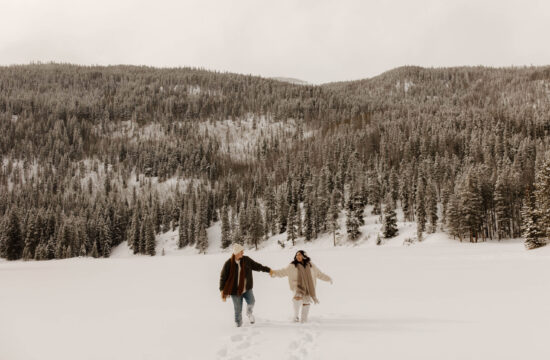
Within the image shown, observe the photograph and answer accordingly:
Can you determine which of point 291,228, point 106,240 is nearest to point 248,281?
point 291,228

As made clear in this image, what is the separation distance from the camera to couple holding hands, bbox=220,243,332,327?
35.4 ft

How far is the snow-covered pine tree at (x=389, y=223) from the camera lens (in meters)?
77.8

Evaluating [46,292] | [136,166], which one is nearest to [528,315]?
[46,292]

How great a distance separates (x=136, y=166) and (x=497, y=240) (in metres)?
179

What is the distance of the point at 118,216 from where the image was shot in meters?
127

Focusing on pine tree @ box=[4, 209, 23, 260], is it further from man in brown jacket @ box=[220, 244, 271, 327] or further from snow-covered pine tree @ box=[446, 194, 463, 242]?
man in brown jacket @ box=[220, 244, 271, 327]

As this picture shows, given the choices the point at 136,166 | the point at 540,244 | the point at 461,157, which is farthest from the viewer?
the point at 136,166

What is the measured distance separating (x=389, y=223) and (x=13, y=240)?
10298cm

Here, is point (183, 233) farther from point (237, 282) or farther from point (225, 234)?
point (237, 282)

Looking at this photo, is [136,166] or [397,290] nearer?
[397,290]

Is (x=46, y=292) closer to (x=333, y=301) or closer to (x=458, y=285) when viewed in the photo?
(x=333, y=301)

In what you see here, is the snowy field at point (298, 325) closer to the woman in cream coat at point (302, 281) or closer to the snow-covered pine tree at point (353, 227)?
the woman in cream coat at point (302, 281)

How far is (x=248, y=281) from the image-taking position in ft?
36.1

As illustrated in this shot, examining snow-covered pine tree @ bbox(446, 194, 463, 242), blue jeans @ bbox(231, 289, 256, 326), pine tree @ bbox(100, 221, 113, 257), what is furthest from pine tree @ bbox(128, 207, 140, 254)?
blue jeans @ bbox(231, 289, 256, 326)
